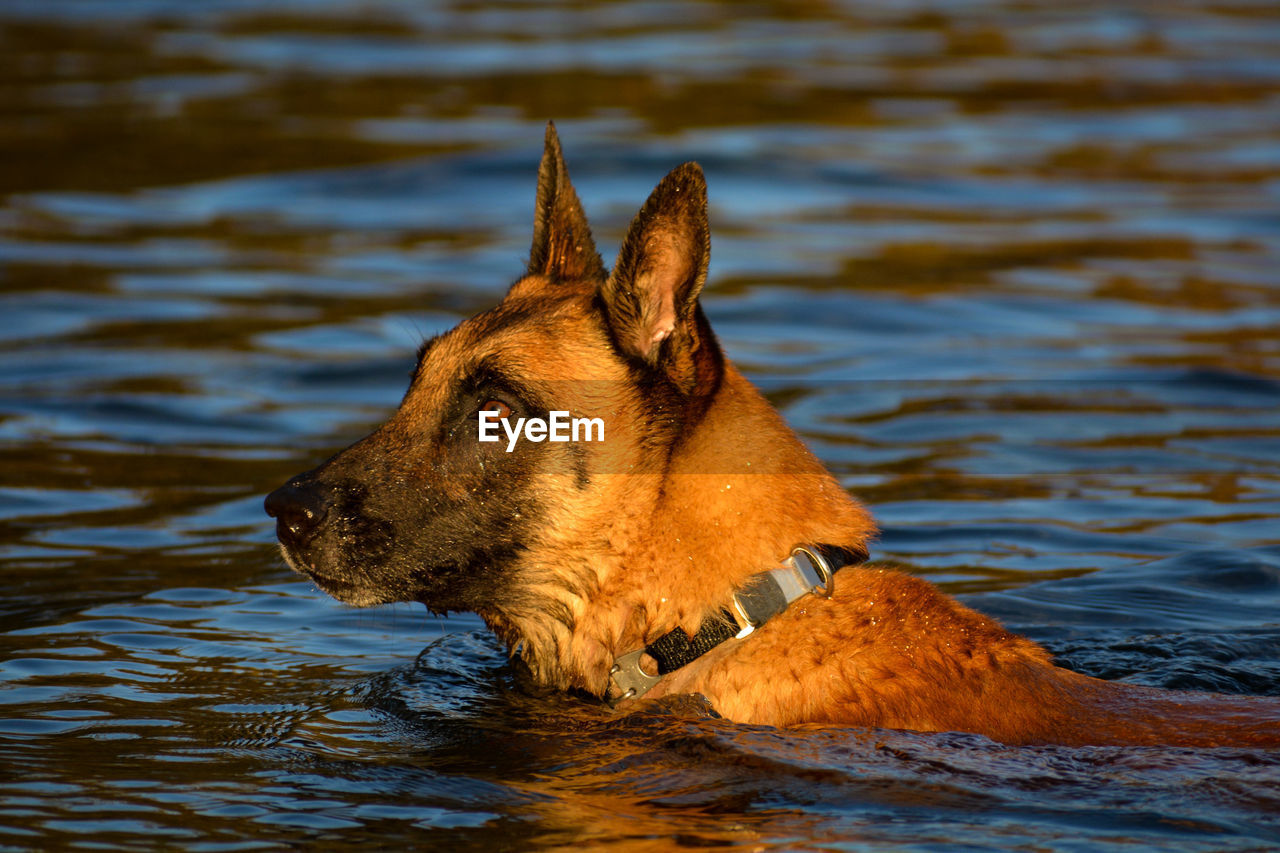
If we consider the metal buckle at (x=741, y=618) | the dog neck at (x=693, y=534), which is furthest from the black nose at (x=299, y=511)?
the metal buckle at (x=741, y=618)

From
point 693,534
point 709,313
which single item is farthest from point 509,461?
point 709,313

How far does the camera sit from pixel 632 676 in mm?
6195

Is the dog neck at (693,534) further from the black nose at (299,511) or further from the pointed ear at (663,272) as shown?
the black nose at (299,511)

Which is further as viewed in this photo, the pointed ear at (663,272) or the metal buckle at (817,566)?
the metal buckle at (817,566)

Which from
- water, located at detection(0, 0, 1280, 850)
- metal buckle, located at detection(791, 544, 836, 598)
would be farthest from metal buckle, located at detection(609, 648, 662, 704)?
metal buckle, located at detection(791, 544, 836, 598)

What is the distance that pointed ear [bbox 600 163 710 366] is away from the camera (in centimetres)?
590

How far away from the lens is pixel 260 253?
51.9ft

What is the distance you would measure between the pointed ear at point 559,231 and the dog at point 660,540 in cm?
69

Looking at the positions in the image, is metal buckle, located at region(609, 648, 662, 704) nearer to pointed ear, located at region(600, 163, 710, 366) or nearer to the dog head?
the dog head

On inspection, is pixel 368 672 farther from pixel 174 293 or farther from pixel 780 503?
pixel 174 293

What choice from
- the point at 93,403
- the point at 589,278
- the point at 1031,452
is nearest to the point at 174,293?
the point at 93,403

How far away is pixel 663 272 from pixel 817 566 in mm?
1172

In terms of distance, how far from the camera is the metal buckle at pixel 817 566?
238 inches

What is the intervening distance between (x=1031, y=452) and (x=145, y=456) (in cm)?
570
